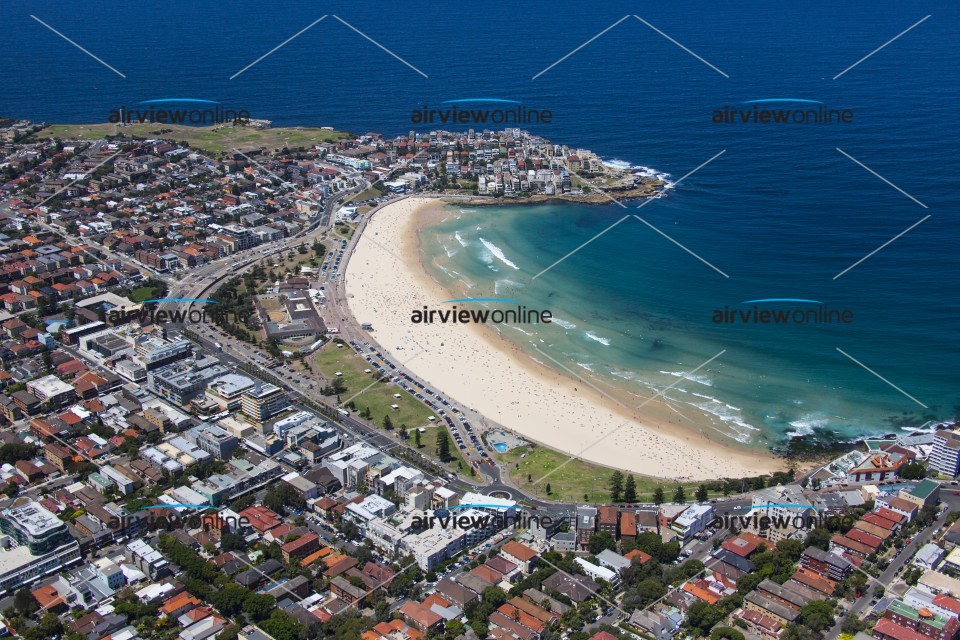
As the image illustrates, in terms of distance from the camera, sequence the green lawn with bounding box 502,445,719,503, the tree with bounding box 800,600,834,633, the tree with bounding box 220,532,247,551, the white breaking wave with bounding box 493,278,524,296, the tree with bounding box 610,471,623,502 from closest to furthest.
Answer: the tree with bounding box 800,600,834,633 < the tree with bounding box 220,532,247,551 < the tree with bounding box 610,471,623,502 < the green lawn with bounding box 502,445,719,503 < the white breaking wave with bounding box 493,278,524,296

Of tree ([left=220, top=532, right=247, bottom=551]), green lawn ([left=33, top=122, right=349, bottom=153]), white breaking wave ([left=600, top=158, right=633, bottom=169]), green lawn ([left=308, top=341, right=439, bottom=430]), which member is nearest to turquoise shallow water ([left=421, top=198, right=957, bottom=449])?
green lawn ([left=308, top=341, right=439, bottom=430])

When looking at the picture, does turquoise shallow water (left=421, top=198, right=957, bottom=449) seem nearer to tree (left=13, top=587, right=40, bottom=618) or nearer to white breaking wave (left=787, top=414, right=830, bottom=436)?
white breaking wave (left=787, top=414, right=830, bottom=436)

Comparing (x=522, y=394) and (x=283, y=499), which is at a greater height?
(x=522, y=394)

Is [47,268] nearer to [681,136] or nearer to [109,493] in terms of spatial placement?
[109,493]

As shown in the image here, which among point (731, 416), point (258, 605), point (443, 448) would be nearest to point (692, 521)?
point (731, 416)

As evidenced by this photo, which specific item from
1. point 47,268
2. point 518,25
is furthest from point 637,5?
point 47,268

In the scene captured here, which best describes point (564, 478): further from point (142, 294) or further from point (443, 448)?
point (142, 294)

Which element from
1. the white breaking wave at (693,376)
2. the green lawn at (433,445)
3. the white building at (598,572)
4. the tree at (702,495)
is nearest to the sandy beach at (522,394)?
the tree at (702,495)
